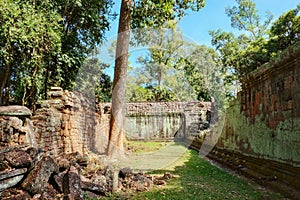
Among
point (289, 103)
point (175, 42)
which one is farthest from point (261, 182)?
point (175, 42)

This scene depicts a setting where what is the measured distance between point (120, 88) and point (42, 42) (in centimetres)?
259

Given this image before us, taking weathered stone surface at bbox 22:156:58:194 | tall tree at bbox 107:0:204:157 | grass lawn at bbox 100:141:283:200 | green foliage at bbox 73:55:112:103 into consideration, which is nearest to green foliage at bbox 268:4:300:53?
tall tree at bbox 107:0:204:157

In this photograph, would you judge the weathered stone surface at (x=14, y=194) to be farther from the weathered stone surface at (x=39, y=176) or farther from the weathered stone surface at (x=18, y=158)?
the weathered stone surface at (x=18, y=158)

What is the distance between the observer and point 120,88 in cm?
796

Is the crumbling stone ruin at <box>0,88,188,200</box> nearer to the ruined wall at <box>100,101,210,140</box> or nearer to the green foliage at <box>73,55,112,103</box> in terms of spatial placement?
the green foliage at <box>73,55,112,103</box>

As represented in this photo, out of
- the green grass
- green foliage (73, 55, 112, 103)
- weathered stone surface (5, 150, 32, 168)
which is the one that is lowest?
the green grass

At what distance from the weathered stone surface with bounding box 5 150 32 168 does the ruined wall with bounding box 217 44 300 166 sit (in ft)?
10.9

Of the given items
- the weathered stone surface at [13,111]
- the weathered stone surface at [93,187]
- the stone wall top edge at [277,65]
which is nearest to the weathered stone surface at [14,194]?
the weathered stone surface at [93,187]

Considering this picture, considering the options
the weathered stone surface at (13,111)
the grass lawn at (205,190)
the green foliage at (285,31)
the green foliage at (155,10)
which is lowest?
the grass lawn at (205,190)

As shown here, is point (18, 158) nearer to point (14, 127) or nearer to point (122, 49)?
point (14, 127)

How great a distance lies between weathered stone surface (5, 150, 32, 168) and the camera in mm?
3143

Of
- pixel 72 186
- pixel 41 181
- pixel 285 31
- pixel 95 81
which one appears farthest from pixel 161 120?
pixel 41 181

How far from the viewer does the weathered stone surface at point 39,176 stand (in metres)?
3.16

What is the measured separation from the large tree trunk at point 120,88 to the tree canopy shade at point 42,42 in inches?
54.8
